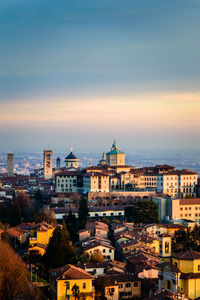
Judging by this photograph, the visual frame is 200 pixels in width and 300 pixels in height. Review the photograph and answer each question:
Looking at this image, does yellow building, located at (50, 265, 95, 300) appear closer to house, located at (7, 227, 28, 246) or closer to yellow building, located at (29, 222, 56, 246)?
yellow building, located at (29, 222, 56, 246)

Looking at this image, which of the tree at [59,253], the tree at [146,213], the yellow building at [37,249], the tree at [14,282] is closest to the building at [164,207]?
the tree at [146,213]

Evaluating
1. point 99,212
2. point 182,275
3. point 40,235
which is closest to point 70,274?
point 182,275

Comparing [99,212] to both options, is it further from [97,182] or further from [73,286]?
[73,286]

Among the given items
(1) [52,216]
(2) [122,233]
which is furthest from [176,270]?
(1) [52,216]

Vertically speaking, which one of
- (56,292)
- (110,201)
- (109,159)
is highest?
(109,159)

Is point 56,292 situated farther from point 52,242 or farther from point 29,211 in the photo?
point 29,211

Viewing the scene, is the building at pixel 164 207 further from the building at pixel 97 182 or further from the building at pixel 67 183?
the building at pixel 67 183
